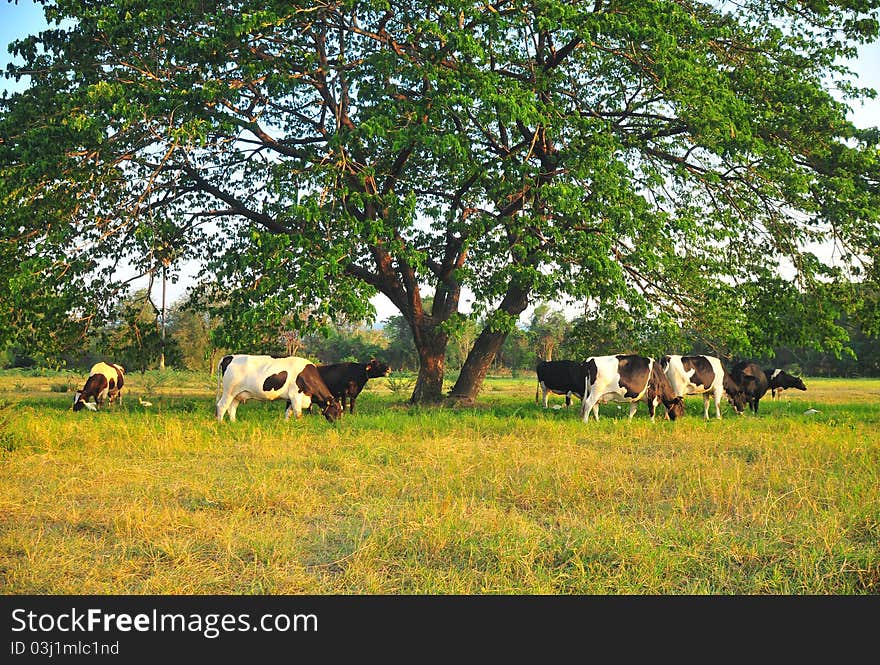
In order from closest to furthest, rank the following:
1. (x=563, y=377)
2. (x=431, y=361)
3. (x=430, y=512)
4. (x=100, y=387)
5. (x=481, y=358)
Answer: (x=430, y=512) < (x=431, y=361) < (x=100, y=387) < (x=481, y=358) < (x=563, y=377)

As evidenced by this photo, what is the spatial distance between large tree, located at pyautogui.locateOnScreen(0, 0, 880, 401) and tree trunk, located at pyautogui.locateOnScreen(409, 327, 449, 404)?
0.05 metres

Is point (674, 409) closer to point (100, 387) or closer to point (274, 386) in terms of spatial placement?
point (274, 386)

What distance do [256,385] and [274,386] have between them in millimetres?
352

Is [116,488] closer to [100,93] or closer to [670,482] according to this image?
[670,482]

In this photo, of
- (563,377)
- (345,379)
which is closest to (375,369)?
(345,379)

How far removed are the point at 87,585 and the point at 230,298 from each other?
52.0 ft

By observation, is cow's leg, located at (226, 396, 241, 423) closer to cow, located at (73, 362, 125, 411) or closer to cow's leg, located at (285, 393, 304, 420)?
cow's leg, located at (285, 393, 304, 420)

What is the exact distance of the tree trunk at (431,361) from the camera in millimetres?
20188

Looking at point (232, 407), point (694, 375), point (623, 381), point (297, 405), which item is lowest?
point (232, 407)

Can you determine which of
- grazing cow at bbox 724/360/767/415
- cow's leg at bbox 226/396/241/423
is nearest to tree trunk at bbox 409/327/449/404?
cow's leg at bbox 226/396/241/423

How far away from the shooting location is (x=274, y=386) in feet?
53.2

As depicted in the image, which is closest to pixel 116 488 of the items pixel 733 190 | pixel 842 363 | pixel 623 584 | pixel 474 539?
pixel 474 539

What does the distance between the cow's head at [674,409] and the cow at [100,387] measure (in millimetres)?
13436

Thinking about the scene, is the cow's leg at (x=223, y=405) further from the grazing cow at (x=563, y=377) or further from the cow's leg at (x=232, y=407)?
the grazing cow at (x=563, y=377)
